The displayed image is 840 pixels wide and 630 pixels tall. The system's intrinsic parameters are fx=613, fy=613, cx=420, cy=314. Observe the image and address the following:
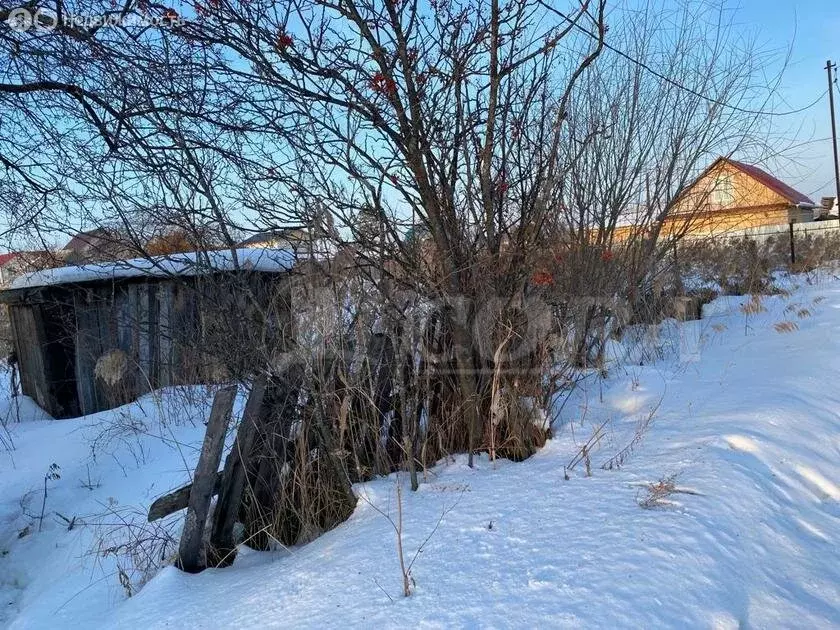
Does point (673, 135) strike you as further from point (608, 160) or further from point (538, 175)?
point (538, 175)

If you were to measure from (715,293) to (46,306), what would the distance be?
9176 mm

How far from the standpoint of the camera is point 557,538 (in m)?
2.28

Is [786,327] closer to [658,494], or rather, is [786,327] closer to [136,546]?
[658,494]

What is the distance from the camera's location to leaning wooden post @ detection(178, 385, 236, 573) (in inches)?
107

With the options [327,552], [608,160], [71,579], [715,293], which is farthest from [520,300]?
[715,293]

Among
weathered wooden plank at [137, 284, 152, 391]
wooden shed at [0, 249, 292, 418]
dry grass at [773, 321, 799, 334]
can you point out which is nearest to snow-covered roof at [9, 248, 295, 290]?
wooden shed at [0, 249, 292, 418]

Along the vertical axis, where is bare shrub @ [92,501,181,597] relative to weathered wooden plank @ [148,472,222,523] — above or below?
below

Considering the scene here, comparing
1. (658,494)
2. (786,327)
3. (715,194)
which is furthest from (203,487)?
(786,327)

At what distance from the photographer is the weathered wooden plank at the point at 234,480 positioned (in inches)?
114

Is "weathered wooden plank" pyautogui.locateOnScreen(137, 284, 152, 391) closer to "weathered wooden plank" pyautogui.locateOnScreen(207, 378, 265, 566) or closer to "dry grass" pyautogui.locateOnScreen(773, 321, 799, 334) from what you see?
"weathered wooden plank" pyautogui.locateOnScreen(207, 378, 265, 566)

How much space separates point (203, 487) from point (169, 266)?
2863mm

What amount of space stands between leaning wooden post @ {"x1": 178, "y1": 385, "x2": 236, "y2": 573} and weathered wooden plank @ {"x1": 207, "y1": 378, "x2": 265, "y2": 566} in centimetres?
12

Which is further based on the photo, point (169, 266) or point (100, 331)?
point (100, 331)

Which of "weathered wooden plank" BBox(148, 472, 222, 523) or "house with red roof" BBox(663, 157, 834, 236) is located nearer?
"weathered wooden plank" BBox(148, 472, 222, 523)
